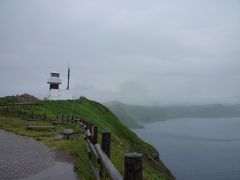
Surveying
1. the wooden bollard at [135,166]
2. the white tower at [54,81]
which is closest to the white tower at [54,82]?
the white tower at [54,81]

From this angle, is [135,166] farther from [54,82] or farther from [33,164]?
[54,82]

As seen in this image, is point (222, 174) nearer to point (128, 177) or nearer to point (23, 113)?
point (23, 113)

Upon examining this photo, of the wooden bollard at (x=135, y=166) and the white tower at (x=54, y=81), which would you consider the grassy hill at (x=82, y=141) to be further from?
the white tower at (x=54, y=81)

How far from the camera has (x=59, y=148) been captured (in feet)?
47.6

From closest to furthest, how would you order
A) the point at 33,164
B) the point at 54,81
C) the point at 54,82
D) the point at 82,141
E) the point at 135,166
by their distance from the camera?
the point at 135,166 < the point at 33,164 < the point at 82,141 < the point at 54,81 < the point at 54,82

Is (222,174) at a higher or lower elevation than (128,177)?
lower

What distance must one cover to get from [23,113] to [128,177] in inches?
1337

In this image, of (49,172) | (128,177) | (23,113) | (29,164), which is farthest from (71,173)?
(23,113)

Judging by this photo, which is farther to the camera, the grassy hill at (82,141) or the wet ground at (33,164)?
the grassy hill at (82,141)

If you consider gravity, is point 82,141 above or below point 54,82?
below

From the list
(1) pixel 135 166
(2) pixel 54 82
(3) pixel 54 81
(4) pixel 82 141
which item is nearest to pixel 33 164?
(4) pixel 82 141

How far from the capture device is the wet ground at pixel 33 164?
30.0 feet

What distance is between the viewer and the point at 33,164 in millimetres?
10828

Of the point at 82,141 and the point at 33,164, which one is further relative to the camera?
the point at 82,141
